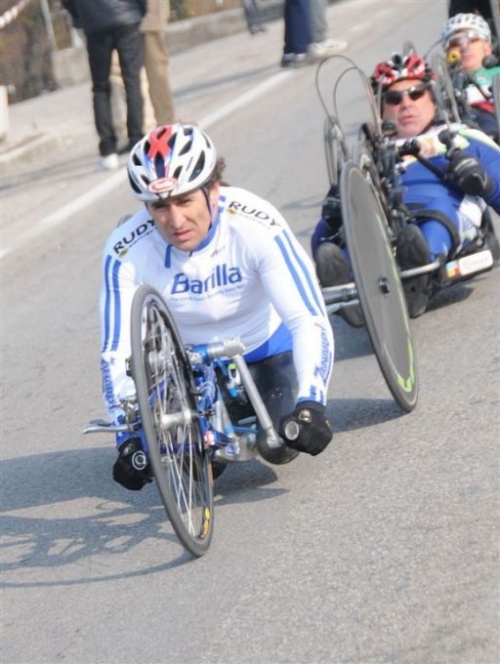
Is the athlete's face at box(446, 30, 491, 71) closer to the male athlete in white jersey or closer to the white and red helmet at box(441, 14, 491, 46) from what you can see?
the white and red helmet at box(441, 14, 491, 46)

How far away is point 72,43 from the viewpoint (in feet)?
76.5

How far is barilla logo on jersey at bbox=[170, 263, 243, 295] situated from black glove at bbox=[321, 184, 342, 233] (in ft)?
4.38

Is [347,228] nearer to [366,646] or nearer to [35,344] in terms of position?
[366,646]

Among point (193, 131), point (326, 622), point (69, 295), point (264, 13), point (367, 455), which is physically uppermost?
point (193, 131)

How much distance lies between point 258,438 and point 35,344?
384cm

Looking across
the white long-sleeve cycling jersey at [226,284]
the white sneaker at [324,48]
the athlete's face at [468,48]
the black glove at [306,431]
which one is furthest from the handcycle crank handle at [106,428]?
the white sneaker at [324,48]

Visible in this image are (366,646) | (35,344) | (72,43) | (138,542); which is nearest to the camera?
(366,646)

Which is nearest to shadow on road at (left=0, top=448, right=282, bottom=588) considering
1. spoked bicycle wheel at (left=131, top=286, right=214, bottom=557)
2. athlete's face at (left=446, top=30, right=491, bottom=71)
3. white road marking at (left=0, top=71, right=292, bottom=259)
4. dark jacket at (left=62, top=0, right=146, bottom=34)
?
spoked bicycle wheel at (left=131, top=286, right=214, bottom=557)

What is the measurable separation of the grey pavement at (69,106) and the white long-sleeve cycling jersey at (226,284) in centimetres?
935

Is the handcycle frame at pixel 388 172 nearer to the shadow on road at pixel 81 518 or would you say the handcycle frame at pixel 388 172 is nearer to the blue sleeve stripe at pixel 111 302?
the shadow on road at pixel 81 518

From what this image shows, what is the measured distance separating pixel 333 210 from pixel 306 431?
2094mm

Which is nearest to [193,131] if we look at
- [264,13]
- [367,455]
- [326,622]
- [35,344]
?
[367,455]

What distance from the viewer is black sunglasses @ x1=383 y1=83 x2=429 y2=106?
844 cm

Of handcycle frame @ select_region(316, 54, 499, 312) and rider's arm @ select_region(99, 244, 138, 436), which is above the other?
rider's arm @ select_region(99, 244, 138, 436)
